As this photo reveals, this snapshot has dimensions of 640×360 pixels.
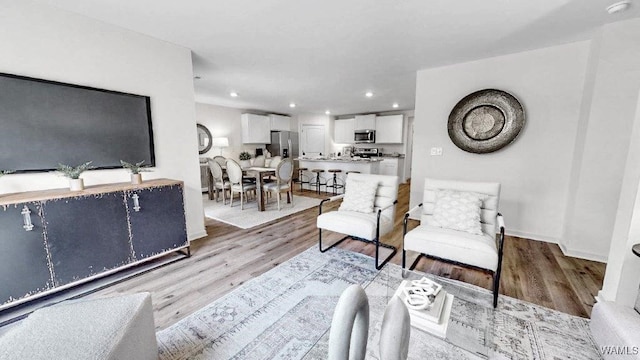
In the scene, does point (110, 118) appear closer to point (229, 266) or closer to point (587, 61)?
point (229, 266)

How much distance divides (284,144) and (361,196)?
5811 millimetres

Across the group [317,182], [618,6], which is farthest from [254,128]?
[618,6]

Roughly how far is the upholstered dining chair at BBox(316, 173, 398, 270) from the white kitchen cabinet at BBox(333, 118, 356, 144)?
5.83 meters

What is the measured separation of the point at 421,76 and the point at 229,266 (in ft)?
12.2

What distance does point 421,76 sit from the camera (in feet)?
12.2

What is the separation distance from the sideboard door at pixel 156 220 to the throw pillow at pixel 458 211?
264cm

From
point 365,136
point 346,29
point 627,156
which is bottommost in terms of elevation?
point 627,156

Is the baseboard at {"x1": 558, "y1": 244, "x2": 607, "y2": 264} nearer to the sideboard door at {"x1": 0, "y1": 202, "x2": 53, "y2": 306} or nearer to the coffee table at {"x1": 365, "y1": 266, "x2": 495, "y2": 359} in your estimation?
the coffee table at {"x1": 365, "y1": 266, "x2": 495, "y2": 359}

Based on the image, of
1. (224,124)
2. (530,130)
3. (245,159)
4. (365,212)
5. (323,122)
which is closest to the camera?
(365,212)

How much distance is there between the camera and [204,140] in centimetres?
648

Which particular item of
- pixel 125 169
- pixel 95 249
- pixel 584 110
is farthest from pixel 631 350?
pixel 125 169

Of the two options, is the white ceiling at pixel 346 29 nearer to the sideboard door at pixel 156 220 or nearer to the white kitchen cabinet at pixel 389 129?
the sideboard door at pixel 156 220

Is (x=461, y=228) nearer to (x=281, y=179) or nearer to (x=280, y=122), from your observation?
(x=281, y=179)

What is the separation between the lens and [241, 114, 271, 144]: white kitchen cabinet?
23.8 ft
